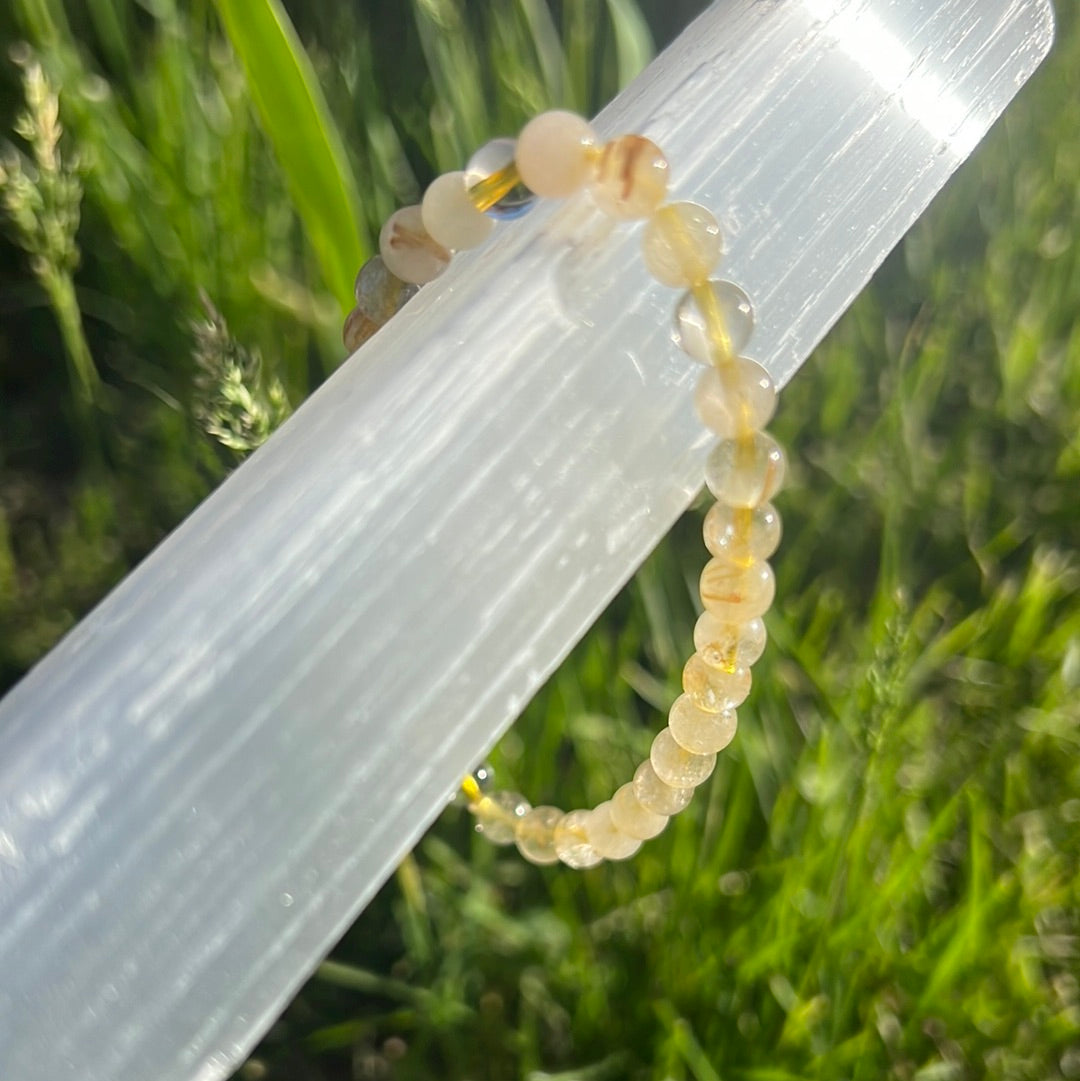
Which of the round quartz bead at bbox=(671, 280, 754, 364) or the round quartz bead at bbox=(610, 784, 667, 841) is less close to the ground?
the round quartz bead at bbox=(671, 280, 754, 364)

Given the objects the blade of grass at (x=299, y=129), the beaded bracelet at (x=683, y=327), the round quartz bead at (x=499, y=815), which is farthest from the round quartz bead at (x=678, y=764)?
the blade of grass at (x=299, y=129)

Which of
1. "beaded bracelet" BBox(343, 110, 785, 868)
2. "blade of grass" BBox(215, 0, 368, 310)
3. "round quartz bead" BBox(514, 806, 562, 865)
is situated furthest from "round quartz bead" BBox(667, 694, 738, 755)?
"blade of grass" BBox(215, 0, 368, 310)

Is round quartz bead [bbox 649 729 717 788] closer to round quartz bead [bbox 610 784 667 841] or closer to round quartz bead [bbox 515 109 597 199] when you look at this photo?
→ round quartz bead [bbox 610 784 667 841]

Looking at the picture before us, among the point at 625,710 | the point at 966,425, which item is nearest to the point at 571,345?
the point at 625,710

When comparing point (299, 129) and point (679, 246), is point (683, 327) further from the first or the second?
point (299, 129)

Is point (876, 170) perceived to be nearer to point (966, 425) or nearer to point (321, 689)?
point (321, 689)

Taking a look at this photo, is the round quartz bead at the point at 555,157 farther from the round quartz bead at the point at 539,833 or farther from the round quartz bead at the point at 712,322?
the round quartz bead at the point at 539,833

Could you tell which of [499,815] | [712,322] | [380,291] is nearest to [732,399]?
[712,322]
